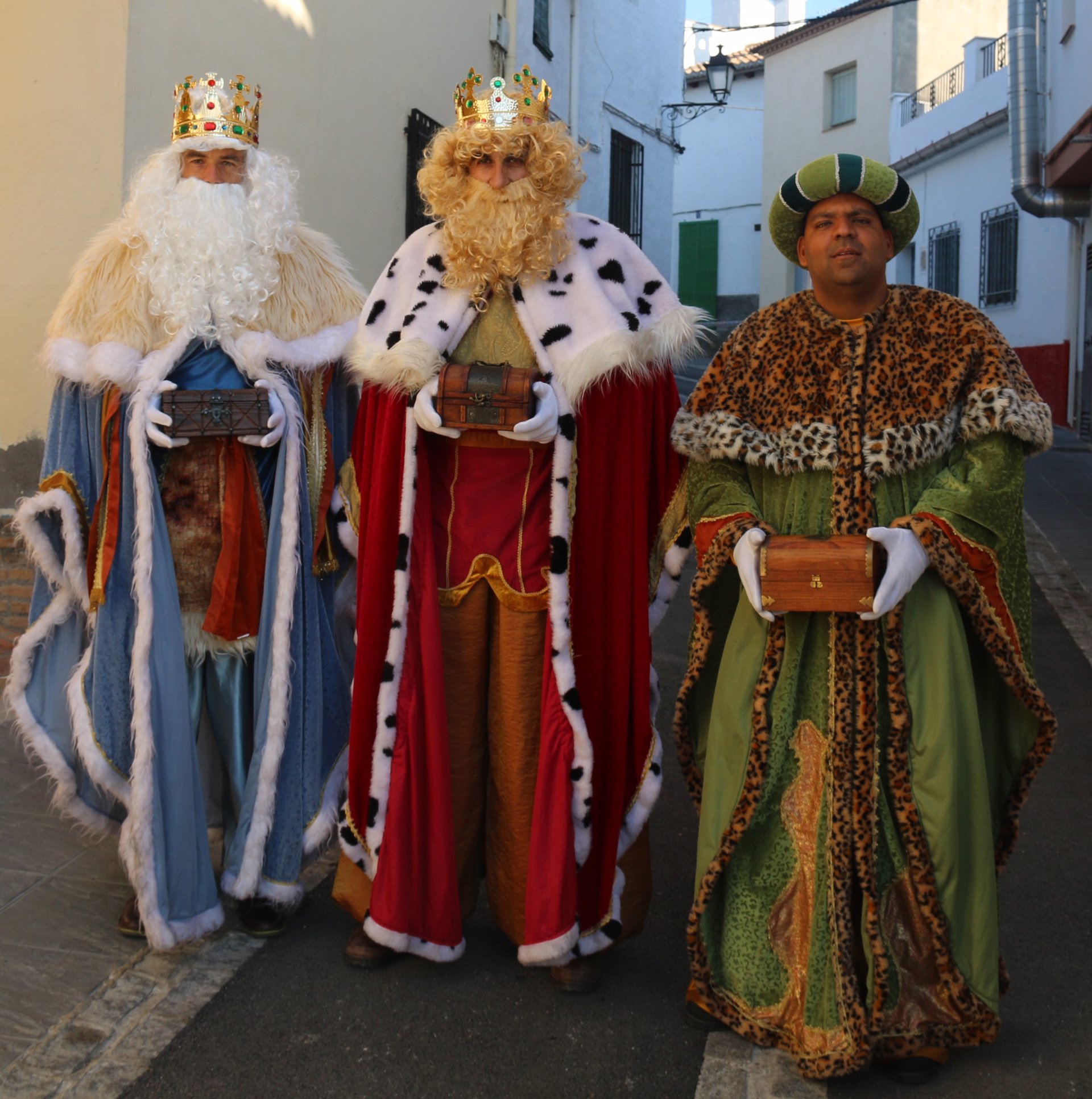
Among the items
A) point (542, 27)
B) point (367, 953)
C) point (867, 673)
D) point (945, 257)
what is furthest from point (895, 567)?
point (945, 257)

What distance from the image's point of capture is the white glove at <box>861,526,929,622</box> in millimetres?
2514

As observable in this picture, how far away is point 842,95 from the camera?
23.8 m

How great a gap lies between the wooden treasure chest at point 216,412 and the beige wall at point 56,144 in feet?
7.58

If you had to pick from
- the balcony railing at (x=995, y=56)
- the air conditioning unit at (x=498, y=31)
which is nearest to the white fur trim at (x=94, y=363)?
the air conditioning unit at (x=498, y=31)

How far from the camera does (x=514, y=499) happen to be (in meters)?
3.12

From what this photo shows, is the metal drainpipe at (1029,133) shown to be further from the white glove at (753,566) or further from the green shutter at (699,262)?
the white glove at (753,566)

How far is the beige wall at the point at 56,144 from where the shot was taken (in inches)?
205

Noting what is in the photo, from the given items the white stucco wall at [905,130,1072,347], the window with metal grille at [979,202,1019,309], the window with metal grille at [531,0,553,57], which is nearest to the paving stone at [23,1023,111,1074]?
the window with metal grille at [531,0,553,57]

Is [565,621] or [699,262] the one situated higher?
[699,262]

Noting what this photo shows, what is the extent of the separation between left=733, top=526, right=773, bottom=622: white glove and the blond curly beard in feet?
3.10

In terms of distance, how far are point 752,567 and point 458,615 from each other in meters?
0.87

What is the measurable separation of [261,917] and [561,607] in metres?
1.29

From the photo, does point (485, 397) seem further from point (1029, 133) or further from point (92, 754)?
point (1029, 133)

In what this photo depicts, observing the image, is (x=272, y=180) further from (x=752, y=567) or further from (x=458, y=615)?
(x=752, y=567)
